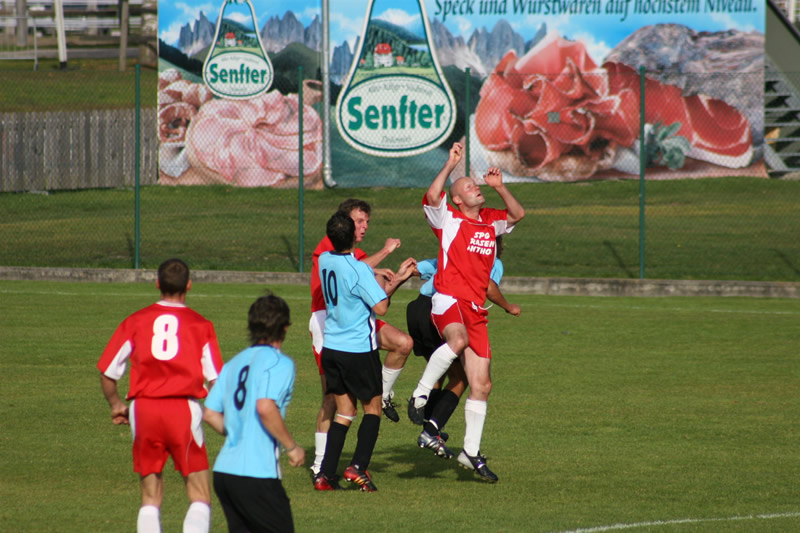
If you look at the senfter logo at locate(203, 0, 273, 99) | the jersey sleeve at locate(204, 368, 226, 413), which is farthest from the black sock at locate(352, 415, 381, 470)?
the senfter logo at locate(203, 0, 273, 99)

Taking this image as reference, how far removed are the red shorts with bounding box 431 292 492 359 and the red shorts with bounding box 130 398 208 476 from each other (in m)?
2.52

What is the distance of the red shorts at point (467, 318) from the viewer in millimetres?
7895

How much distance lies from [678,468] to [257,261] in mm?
Answer: 12162

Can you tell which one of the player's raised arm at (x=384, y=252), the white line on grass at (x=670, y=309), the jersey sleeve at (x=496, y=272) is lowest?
the white line on grass at (x=670, y=309)

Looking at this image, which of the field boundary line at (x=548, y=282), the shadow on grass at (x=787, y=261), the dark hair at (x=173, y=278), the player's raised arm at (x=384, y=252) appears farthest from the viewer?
the shadow on grass at (x=787, y=261)

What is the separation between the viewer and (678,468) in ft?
26.7

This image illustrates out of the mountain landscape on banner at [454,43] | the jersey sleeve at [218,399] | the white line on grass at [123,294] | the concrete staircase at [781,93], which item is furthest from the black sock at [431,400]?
the mountain landscape on banner at [454,43]

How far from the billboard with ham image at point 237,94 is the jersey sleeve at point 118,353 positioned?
2459cm

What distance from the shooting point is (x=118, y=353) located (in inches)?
226

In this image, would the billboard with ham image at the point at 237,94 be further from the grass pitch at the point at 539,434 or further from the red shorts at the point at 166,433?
the red shorts at the point at 166,433

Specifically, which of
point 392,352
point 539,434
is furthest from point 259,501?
point 539,434

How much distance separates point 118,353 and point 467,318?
9.53 feet

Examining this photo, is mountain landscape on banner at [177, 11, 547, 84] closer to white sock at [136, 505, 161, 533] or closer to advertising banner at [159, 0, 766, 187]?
advertising banner at [159, 0, 766, 187]

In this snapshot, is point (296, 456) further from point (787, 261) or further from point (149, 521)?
point (787, 261)
